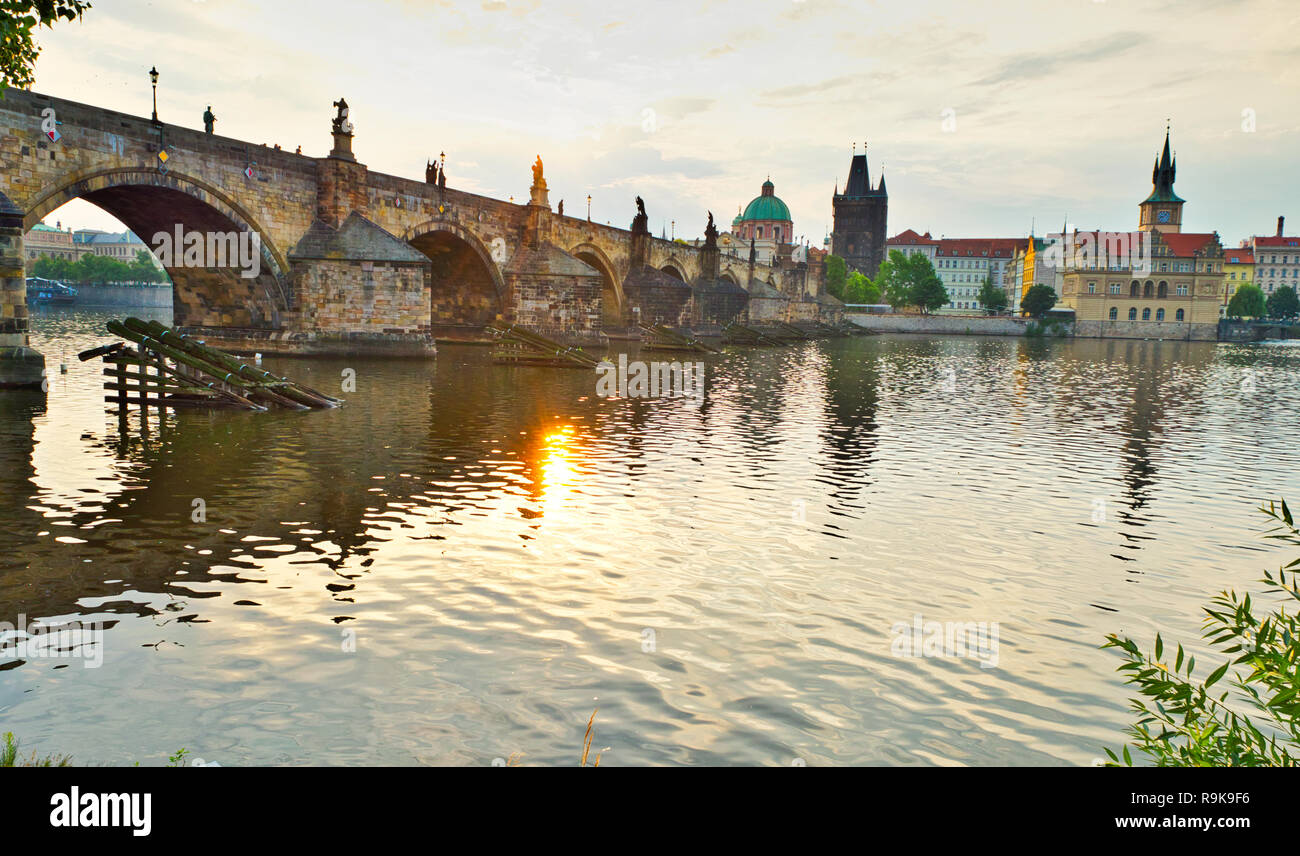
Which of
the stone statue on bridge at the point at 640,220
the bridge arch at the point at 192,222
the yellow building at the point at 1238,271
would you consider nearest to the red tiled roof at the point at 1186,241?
the yellow building at the point at 1238,271

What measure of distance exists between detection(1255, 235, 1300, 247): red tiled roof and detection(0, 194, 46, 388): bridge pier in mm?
176595

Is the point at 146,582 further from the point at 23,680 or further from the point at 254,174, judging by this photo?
the point at 254,174

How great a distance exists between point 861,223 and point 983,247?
Result: 26.7m

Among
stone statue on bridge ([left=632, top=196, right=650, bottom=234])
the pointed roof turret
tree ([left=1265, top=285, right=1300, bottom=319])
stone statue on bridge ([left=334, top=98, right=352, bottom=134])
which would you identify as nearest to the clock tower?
the pointed roof turret

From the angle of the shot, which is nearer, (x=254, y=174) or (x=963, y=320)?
(x=254, y=174)

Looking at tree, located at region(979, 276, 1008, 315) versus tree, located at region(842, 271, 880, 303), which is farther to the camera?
tree, located at region(842, 271, 880, 303)

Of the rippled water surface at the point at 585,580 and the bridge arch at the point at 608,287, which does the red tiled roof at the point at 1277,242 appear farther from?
the rippled water surface at the point at 585,580

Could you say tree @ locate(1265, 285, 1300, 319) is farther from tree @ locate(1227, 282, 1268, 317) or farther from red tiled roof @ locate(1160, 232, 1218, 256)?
red tiled roof @ locate(1160, 232, 1218, 256)

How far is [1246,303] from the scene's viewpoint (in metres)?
124

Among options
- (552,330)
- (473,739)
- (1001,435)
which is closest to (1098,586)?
(473,739)

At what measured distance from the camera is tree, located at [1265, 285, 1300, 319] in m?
130
